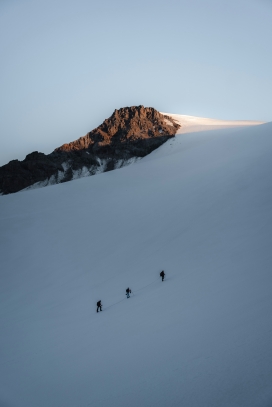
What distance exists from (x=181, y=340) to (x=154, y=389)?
128 centimetres

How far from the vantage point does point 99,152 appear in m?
36.0

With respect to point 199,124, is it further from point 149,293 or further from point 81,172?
point 149,293

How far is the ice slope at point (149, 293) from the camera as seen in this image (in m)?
5.07

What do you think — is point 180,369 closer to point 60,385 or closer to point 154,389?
point 154,389

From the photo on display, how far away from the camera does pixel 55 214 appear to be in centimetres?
2161

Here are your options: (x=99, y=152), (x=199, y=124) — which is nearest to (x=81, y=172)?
(x=99, y=152)

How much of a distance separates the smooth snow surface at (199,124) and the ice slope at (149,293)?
550 inches

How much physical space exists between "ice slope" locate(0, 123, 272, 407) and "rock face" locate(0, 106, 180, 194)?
12090 millimetres

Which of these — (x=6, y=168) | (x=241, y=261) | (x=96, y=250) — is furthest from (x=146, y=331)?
(x=6, y=168)

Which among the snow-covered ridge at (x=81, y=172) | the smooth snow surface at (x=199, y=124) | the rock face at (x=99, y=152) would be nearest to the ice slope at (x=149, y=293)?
the snow-covered ridge at (x=81, y=172)

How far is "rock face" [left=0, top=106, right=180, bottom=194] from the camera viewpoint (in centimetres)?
3381

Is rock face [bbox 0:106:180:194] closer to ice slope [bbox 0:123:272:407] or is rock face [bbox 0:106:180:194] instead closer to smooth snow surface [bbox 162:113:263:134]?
smooth snow surface [bbox 162:113:263:134]

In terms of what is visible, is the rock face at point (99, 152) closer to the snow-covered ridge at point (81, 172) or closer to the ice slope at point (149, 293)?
the snow-covered ridge at point (81, 172)

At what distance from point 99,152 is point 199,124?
14.2 meters
